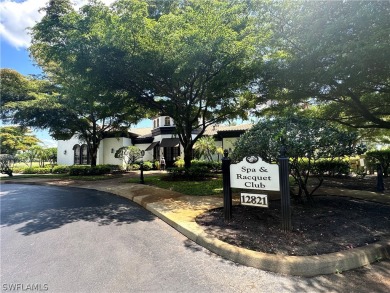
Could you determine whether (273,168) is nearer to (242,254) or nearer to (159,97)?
(242,254)

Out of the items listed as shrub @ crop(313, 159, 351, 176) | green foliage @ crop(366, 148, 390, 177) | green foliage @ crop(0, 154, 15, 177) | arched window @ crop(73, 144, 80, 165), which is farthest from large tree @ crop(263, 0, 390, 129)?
arched window @ crop(73, 144, 80, 165)

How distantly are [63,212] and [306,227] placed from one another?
22.1 feet

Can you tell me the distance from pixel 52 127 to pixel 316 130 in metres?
18.5

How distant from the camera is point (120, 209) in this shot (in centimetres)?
728

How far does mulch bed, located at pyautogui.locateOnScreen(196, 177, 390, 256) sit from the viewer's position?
389 cm

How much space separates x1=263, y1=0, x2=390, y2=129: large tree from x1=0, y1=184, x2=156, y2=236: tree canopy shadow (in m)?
7.76

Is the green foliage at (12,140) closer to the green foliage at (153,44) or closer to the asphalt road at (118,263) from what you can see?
the green foliage at (153,44)

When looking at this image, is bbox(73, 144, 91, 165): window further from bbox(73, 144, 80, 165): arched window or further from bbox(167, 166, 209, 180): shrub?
bbox(167, 166, 209, 180): shrub

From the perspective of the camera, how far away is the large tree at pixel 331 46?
6.42 meters

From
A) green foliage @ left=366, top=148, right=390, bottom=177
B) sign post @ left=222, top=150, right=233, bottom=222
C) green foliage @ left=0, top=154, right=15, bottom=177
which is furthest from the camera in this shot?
green foliage @ left=0, top=154, right=15, bottom=177

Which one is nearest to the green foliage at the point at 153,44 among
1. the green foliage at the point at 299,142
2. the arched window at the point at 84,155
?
the green foliage at the point at 299,142

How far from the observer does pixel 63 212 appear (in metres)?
6.93

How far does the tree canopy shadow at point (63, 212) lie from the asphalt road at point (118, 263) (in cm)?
5

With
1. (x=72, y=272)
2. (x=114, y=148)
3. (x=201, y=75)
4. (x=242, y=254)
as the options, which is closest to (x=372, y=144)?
(x=201, y=75)
